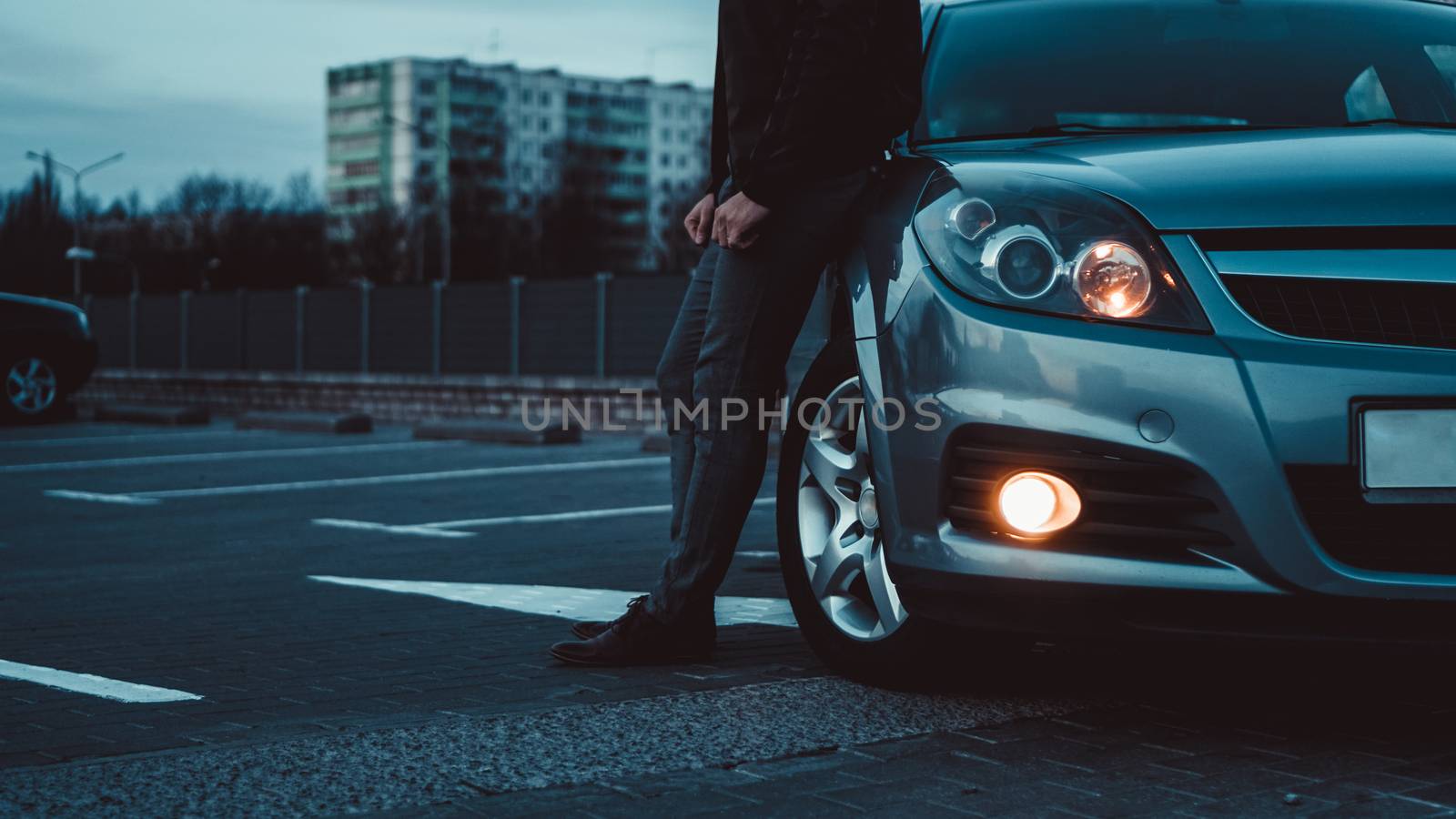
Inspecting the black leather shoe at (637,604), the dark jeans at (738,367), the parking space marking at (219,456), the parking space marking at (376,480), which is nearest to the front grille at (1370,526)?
the dark jeans at (738,367)

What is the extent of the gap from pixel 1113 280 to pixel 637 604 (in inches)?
59.9

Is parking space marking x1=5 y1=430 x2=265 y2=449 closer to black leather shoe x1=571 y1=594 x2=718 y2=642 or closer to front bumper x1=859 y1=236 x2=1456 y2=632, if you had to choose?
black leather shoe x1=571 y1=594 x2=718 y2=642

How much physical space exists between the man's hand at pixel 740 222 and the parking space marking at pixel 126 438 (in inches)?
544

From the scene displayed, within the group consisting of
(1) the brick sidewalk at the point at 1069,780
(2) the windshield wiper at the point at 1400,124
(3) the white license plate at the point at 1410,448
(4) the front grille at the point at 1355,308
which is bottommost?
(1) the brick sidewalk at the point at 1069,780

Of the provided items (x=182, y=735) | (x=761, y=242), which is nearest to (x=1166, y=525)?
(x=761, y=242)

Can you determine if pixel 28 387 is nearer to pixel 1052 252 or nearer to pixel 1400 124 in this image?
pixel 1400 124

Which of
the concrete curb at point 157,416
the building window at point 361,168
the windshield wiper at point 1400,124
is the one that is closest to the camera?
the windshield wiper at point 1400,124

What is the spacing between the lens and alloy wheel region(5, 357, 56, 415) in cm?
1972

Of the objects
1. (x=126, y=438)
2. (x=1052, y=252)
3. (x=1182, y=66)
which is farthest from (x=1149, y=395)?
(x=126, y=438)

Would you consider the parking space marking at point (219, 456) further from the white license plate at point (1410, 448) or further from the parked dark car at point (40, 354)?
the white license plate at point (1410, 448)

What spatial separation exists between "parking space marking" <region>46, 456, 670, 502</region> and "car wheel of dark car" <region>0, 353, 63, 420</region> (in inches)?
354

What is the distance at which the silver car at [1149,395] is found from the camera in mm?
3047

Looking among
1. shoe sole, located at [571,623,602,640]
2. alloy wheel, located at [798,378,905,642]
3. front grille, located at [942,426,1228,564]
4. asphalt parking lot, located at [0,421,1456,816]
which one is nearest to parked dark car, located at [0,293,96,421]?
asphalt parking lot, located at [0,421,1456,816]

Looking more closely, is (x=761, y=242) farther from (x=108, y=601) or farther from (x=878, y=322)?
(x=108, y=601)
